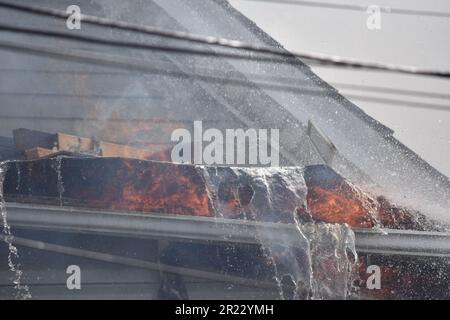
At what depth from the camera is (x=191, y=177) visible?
20.2 feet

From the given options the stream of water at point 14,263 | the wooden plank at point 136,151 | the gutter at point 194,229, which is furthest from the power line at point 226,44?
the wooden plank at point 136,151

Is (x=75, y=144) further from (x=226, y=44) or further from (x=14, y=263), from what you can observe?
(x=226, y=44)

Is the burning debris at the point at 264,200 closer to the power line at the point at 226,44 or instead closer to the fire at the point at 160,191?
the fire at the point at 160,191

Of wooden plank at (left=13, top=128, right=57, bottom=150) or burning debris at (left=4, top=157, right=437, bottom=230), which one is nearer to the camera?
burning debris at (left=4, top=157, right=437, bottom=230)

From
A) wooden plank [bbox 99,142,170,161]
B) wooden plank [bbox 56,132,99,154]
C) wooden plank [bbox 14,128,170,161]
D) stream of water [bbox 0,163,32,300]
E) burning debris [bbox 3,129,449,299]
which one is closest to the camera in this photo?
burning debris [bbox 3,129,449,299]

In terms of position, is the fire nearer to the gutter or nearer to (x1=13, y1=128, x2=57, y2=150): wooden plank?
the gutter

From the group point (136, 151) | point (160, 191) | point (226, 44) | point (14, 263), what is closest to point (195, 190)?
point (160, 191)

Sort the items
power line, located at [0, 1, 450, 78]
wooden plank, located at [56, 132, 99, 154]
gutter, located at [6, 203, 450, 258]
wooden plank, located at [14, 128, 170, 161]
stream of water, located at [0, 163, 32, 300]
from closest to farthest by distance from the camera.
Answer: power line, located at [0, 1, 450, 78] < gutter, located at [6, 203, 450, 258] < stream of water, located at [0, 163, 32, 300] < wooden plank, located at [14, 128, 170, 161] < wooden plank, located at [56, 132, 99, 154]

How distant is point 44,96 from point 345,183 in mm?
3899

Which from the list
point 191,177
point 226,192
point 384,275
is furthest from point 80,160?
point 384,275

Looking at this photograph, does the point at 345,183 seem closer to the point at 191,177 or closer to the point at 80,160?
the point at 191,177

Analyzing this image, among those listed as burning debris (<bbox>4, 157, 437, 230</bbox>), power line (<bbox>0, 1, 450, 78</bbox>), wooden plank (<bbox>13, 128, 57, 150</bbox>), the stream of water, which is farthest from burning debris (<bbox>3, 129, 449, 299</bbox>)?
power line (<bbox>0, 1, 450, 78</bbox>)

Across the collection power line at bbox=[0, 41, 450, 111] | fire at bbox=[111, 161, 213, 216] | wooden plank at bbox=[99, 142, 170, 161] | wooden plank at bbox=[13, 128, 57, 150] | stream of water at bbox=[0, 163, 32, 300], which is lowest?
stream of water at bbox=[0, 163, 32, 300]
